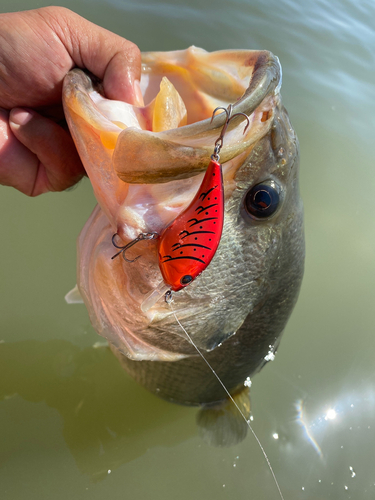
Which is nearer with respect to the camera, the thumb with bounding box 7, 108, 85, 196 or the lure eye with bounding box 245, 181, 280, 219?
the lure eye with bounding box 245, 181, 280, 219

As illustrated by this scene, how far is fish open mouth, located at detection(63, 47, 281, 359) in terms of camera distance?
80 cm

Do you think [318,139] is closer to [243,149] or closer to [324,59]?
[324,59]

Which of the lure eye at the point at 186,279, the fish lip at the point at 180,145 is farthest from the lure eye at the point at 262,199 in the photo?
the lure eye at the point at 186,279

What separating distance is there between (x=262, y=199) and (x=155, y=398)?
1.29m

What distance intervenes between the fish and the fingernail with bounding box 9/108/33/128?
24cm

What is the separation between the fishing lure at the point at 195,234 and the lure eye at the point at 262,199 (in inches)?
6.9

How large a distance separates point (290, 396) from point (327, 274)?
2.87ft

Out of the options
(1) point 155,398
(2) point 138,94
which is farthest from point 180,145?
(1) point 155,398

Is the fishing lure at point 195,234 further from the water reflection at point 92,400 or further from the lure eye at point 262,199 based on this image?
the water reflection at point 92,400

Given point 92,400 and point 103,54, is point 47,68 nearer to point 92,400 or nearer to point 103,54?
point 103,54

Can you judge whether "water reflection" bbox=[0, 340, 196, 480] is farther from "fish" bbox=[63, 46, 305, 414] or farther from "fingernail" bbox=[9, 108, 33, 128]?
"fingernail" bbox=[9, 108, 33, 128]

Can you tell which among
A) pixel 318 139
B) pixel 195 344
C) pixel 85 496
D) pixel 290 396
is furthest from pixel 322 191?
pixel 85 496

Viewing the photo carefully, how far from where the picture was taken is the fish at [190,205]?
0.83 m

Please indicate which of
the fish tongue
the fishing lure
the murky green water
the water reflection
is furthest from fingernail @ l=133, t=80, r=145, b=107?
the water reflection
